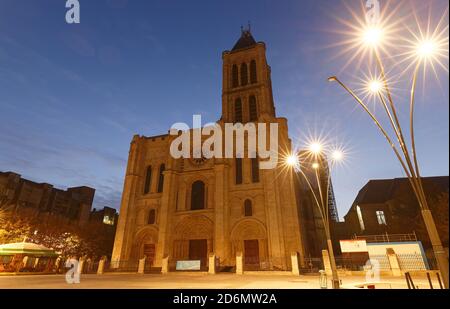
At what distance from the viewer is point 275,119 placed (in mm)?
28328

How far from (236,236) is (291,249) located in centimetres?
541

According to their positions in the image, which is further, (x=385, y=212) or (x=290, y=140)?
(x=385, y=212)

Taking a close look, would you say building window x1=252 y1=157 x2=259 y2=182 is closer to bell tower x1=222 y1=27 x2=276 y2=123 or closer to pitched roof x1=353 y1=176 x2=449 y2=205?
bell tower x1=222 y1=27 x2=276 y2=123

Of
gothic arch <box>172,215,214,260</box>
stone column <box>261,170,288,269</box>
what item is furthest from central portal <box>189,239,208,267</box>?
stone column <box>261,170,288,269</box>

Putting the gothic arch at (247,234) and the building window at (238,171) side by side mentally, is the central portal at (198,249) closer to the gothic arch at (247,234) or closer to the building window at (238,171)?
the gothic arch at (247,234)

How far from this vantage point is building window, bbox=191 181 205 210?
90.8 ft

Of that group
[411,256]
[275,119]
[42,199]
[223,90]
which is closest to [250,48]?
[223,90]

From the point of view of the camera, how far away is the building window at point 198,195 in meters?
27.7

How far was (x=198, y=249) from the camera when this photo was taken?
83.7 ft

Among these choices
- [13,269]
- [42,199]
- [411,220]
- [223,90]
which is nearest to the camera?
[13,269]

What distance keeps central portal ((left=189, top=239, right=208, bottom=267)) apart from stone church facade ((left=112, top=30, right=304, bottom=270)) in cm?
10

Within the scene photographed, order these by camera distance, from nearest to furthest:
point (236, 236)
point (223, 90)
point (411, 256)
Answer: point (411, 256) → point (236, 236) → point (223, 90)
